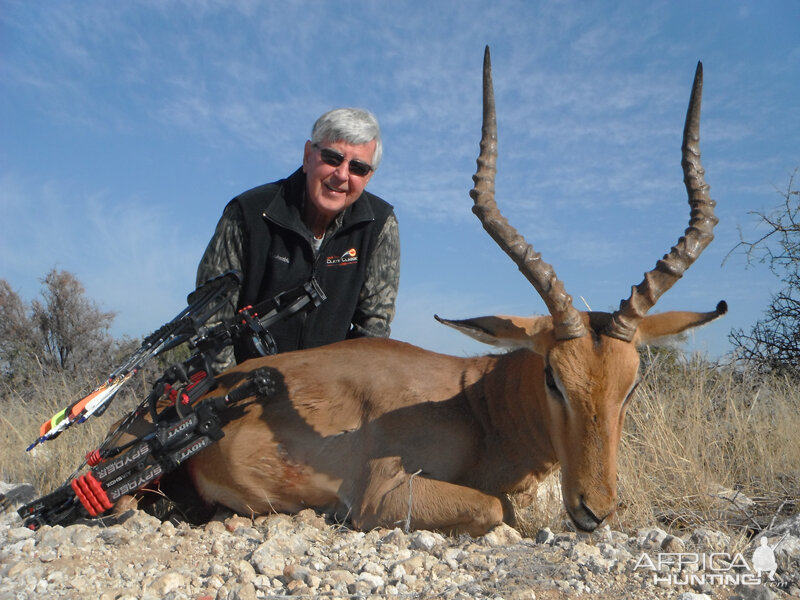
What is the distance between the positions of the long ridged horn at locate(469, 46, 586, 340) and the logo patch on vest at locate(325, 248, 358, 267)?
278 cm

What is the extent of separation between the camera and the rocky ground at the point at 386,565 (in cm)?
360

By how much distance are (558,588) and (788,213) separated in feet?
39.5

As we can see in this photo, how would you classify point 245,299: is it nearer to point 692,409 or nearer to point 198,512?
point 198,512

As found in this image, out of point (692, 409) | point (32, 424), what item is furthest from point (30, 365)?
point (692, 409)

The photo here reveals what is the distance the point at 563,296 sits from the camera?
15.5 feet

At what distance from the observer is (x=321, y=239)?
782 cm

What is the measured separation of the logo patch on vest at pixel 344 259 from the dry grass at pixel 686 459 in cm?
312

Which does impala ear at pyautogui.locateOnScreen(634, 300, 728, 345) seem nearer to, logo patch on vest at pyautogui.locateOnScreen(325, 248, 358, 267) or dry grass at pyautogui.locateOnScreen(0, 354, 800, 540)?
dry grass at pyautogui.locateOnScreen(0, 354, 800, 540)

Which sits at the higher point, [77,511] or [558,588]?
[77,511]

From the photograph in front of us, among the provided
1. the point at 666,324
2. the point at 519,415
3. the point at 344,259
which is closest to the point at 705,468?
the point at 666,324

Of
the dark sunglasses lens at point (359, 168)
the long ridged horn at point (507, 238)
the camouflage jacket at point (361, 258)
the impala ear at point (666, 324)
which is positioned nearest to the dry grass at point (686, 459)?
the impala ear at point (666, 324)

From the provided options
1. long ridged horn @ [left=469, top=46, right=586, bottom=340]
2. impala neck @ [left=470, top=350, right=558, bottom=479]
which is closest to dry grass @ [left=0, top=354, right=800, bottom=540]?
impala neck @ [left=470, top=350, right=558, bottom=479]

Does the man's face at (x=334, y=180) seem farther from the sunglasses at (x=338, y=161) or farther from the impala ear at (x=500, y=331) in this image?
the impala ear at (x=500, y=331)

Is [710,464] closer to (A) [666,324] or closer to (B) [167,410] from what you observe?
(A) [666,324]
